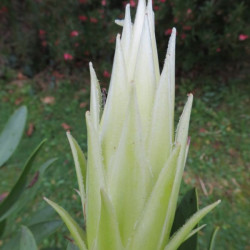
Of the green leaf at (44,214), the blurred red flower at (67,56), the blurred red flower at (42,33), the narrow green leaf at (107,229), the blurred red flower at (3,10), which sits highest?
the blurred red flower at (3,10)

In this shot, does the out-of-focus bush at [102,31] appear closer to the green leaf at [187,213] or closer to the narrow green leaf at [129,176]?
the green leaf at [187,213]

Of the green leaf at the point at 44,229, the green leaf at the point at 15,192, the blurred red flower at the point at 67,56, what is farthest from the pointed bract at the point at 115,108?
the blurred red flower at the point at 67,56

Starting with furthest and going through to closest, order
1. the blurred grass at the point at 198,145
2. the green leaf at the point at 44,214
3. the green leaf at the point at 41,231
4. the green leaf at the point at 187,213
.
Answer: the blurred grass at the point at 198,145 < the green leaf at the point at 44,214 < the green leaf at the point at 41,231 < the green leaf at the point at 187,213

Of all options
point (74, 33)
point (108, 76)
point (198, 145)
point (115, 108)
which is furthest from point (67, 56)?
point (115, 108)

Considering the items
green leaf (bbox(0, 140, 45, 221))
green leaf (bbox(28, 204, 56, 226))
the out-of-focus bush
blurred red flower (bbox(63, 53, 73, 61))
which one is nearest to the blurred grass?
the out-of-focus bush

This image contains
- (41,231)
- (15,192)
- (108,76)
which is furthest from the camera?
(108,76)

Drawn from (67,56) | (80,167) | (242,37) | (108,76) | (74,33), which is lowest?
(80,167)

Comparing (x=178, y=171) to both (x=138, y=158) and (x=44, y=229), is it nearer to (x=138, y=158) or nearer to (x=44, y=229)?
(x=138, y=158)

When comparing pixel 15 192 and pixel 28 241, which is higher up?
pixel 15 192
